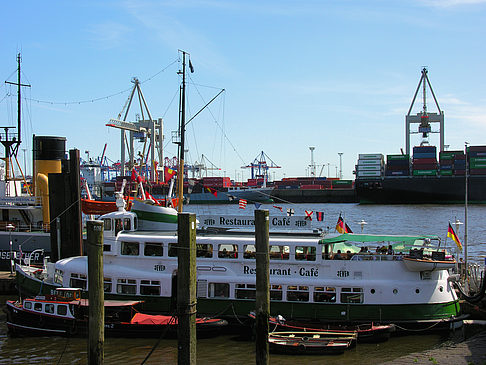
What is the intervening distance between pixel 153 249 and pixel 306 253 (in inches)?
238

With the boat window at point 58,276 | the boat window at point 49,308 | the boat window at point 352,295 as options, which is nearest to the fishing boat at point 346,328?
the boat window at point 352,295

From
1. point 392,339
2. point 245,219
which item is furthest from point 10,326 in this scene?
point 392,339

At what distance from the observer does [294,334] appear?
18.9 meters

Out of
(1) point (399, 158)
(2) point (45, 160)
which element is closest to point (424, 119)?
(1) point (399, 158)

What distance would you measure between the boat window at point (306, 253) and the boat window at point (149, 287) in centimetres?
559

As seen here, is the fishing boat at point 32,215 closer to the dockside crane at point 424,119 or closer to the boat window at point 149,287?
the boat window at point 149,287

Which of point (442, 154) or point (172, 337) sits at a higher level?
point (442, 154)

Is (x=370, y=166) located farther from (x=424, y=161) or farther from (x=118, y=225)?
(x=118, y=225)

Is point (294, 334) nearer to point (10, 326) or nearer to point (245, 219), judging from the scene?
point (245, 219)

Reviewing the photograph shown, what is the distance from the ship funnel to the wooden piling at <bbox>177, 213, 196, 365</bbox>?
855 inches

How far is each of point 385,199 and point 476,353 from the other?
91369 millimetres

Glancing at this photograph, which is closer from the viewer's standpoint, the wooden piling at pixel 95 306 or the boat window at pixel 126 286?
the wooden piling at pixel 95 306

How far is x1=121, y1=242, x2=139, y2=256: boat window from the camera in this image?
21594 millimetres

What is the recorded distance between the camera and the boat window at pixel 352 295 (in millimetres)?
19969
